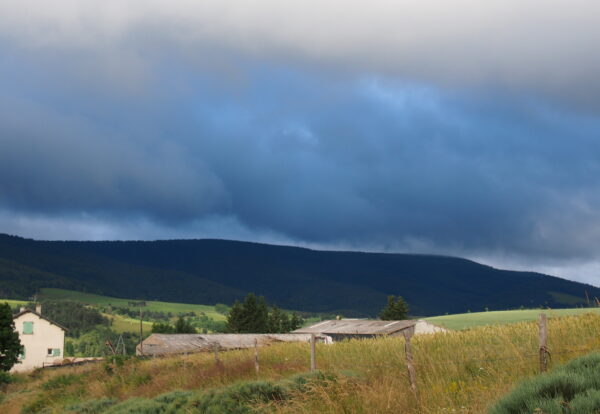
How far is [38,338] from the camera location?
9569cm

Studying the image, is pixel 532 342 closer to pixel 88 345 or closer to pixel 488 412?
pixel 488 412

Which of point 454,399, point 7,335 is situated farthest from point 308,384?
point 7,335

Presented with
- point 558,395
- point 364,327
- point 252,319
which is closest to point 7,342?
point 364,327

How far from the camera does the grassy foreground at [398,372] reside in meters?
13.7

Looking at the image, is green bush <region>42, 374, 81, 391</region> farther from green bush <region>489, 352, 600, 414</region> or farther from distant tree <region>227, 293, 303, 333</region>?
distant tree <region>227, 293, 303, 333</region>

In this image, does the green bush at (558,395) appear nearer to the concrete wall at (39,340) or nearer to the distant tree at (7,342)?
the distant tree at (7,342)

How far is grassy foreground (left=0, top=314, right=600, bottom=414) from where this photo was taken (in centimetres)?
1371

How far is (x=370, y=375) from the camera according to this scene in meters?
17.0

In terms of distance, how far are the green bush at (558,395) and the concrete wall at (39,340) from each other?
93.4 m

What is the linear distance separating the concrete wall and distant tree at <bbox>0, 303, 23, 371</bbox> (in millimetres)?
14645

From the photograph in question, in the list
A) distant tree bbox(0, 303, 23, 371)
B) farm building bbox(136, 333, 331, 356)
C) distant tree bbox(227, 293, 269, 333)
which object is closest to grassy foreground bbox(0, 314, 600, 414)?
farm building bbox(136, 333, 331, 356)

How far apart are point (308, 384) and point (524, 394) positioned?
7330 millimetres

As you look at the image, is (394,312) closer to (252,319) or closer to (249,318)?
(252,319)

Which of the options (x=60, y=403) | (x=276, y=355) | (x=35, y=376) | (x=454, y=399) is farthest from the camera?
(x=35, y=376)
